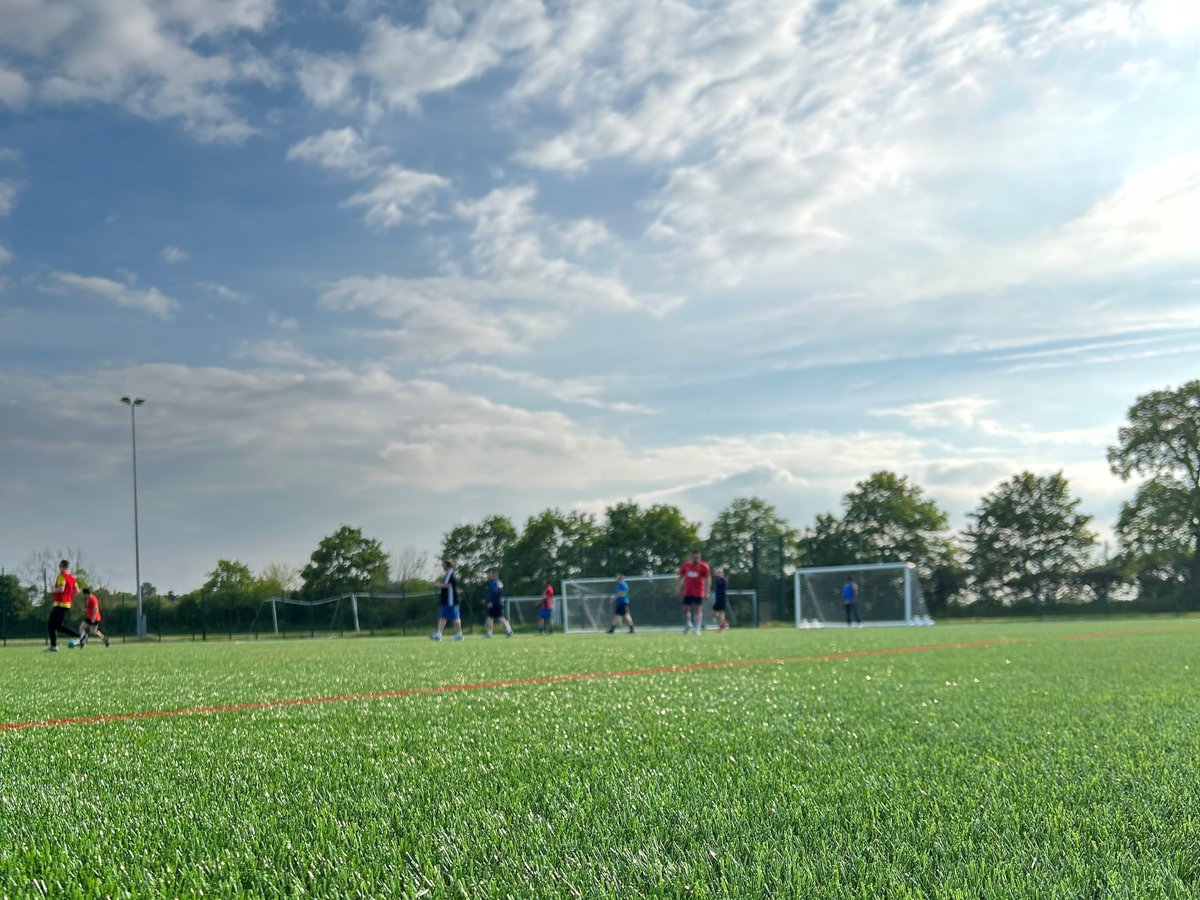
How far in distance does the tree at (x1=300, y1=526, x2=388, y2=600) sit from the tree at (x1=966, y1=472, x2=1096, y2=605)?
38.6m

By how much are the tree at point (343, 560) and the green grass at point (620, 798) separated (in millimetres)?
58247

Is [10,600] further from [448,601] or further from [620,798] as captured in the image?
[620,798]

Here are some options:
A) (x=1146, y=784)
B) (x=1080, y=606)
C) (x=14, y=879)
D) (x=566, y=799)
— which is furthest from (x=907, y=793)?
(x=1080, y=606)

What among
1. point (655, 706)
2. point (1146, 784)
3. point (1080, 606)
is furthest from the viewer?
point (1080, 606)

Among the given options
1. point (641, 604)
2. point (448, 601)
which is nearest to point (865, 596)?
point (641, 604)

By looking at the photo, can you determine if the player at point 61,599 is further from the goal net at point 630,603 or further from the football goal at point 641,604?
the football goal at point 641,604

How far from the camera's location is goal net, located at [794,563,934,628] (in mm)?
32250

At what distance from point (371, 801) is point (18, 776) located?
1.49 metres

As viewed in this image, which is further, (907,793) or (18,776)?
(18,776)

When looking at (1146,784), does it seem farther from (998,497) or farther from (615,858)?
(998,497)

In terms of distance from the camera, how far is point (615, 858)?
2.09 meters

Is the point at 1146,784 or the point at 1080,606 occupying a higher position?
the point at 1146,784

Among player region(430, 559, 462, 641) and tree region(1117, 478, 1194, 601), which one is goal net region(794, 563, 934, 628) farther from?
tree region(1117, 478, 1194, 601)

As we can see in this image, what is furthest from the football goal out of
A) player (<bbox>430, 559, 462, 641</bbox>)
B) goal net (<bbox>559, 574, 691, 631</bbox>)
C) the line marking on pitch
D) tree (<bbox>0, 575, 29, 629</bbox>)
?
the line marking on pitch
